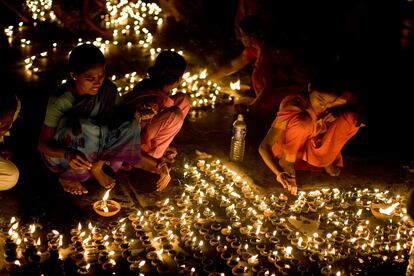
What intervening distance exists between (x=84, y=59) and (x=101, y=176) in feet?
3.69

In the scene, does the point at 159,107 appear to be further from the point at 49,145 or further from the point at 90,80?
the point at 49,145

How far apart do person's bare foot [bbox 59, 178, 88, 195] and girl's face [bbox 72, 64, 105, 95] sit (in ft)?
2.77

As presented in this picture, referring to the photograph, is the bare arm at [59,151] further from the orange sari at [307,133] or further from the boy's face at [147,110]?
the orange sari at [307,133]

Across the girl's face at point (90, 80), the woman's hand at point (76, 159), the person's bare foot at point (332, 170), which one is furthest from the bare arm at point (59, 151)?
the person's bare foot at point (332, 170)

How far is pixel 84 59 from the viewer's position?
12.7 feet

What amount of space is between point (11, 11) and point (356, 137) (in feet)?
21.1

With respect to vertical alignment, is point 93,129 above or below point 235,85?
above

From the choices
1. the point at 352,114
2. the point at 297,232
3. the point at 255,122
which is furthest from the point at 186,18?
the point at 297,232

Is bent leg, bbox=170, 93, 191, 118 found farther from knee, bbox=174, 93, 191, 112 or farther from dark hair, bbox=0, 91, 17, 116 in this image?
dark hair, bbox=0, 91, 17, 116

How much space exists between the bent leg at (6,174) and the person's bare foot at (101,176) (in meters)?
0.69

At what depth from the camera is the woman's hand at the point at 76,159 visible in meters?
3.97

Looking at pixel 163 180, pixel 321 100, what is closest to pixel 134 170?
pixel 163 180

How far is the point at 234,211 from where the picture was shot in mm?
4395

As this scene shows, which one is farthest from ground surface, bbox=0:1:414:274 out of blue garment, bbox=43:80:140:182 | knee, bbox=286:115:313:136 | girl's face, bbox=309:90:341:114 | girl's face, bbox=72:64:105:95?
girl's face, bbox=72:64:105:95
